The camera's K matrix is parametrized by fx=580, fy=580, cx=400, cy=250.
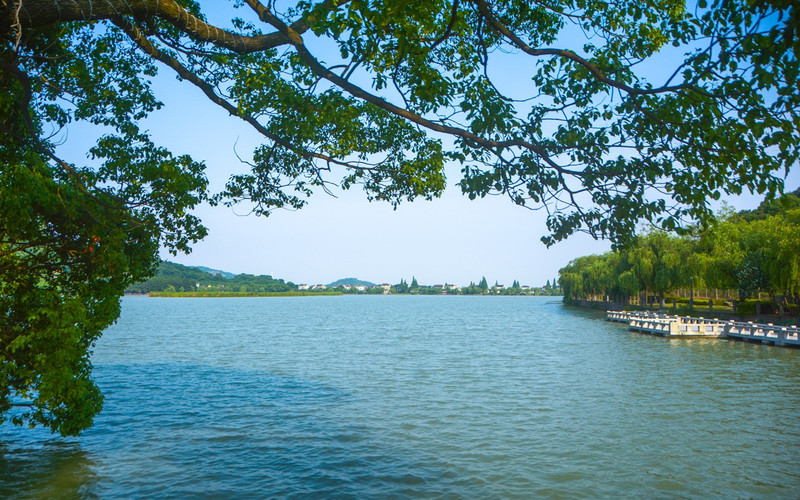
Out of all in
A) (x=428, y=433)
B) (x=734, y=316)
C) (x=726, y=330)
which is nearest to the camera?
(x=428, y=433)

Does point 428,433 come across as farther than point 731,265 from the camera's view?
No

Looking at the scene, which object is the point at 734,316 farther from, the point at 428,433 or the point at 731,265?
the point at 428,433

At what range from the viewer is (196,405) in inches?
685

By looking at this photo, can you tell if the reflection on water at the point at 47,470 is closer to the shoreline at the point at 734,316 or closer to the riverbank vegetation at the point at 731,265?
the riverbank vegetation at the point at 731,265

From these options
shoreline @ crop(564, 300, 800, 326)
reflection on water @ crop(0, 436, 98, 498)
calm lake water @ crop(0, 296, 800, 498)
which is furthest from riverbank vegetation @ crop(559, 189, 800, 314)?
reflection on water @ crop(0, 436, 98, 498)

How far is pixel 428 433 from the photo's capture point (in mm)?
13898

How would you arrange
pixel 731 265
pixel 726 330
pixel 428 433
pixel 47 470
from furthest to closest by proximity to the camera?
pixel 731 265 → pixel 726 330 → pixel 428 433 → pixel 47 470

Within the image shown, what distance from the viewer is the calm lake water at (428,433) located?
34.0ft

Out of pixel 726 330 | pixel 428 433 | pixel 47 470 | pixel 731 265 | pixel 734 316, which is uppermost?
pixel 731 265

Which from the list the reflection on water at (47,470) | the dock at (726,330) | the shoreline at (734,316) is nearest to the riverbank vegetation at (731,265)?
the shoreline at (734,316)

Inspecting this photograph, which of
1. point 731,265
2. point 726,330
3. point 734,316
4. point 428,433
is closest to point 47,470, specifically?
point 428,433

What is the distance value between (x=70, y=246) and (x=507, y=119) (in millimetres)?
7602

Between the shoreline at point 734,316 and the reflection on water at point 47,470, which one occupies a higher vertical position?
the shoreline at point 734,316

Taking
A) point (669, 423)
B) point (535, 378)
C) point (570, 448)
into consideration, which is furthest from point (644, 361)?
point (570, 448)
